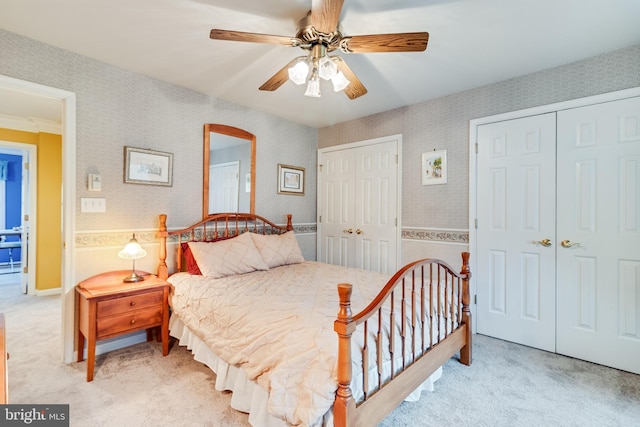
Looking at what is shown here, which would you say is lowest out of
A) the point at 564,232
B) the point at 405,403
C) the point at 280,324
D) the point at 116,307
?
the point at 405,403

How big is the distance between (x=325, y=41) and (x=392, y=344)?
187cm

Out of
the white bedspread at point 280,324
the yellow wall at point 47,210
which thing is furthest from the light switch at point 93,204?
the yellow wall at point 47,210

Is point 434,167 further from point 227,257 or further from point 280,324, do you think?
point 280,324

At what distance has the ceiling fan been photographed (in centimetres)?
168

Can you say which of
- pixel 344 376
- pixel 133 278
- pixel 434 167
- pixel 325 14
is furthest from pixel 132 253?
pixel 434 167

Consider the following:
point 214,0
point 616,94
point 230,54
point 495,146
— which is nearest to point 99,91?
point 230,54

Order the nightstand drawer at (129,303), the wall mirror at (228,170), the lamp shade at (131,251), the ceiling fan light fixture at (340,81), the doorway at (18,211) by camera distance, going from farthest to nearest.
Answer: the doorway at (18,211) < the wall mirror at (228,170) < the lamp shade at (131,251) < the nightstand drawer at (129,303) < the ceiling fan light fixture at (340,81)

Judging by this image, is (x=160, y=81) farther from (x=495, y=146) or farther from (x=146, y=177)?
(x=495, y=146)

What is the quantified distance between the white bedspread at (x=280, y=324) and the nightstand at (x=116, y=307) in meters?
0.14

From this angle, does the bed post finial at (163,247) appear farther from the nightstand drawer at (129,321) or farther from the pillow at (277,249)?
the pillow at (277,249)

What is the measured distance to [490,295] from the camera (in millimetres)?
3102

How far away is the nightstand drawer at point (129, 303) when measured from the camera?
7.55 ft

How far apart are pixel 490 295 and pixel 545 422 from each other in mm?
1388

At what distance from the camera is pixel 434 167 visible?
3451 millimetres
